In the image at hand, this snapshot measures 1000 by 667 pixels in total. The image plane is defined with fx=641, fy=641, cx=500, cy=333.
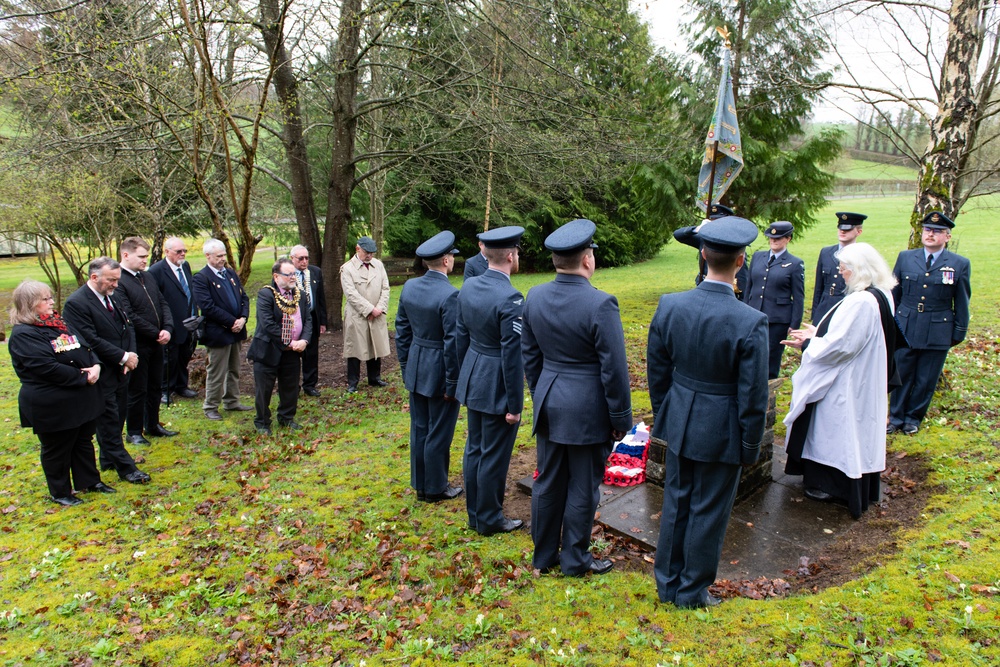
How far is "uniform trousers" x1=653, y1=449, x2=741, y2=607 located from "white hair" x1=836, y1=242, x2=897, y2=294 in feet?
6.60

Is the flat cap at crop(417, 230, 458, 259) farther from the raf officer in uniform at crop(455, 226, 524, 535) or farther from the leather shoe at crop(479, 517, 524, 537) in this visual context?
the leather shoe at crop(479, 517, 524, 537)

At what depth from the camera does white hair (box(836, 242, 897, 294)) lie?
4.69 m

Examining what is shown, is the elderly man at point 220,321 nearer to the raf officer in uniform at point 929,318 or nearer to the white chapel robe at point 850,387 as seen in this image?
the white chapel robe at point 850,387

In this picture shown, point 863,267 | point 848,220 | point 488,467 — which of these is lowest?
point 488,467

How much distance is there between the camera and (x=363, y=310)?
8688 millimetres

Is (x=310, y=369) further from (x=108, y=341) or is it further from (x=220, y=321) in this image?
A: (x=108, y=341)

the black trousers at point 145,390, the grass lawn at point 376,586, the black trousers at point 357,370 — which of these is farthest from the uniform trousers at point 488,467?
the black trousers at point 357,370

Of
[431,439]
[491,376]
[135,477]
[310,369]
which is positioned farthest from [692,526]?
[310,369]

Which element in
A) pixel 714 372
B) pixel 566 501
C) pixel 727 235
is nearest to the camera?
pixel 727 235

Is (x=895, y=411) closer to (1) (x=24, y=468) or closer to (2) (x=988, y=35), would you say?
(2) (x=988, y=35)

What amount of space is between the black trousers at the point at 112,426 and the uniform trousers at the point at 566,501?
4.02 meters

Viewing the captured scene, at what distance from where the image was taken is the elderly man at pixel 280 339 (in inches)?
273

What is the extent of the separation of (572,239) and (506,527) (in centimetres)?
231

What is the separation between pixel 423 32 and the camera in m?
11.7
